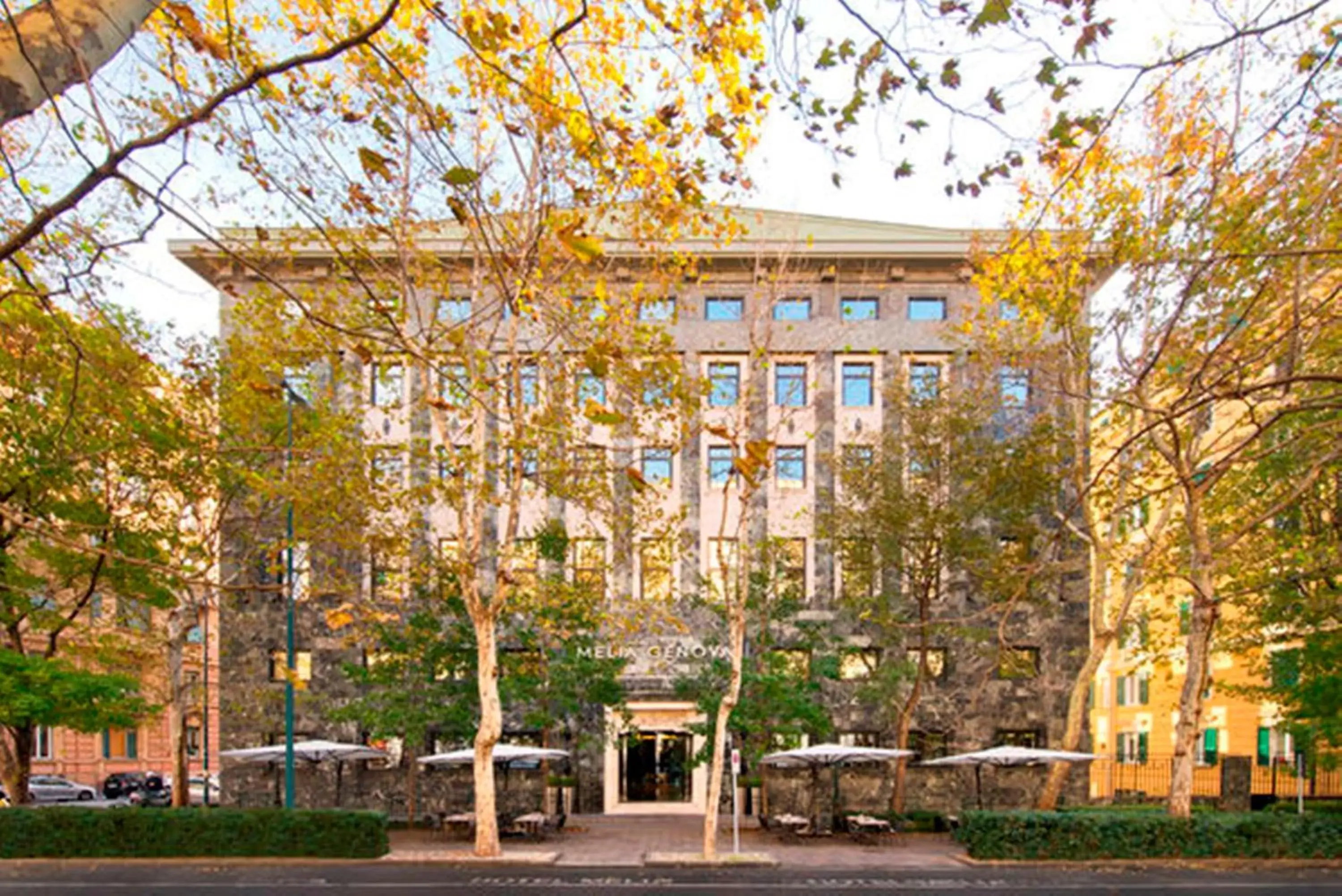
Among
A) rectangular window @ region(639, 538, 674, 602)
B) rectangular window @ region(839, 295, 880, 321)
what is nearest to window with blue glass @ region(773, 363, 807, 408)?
rectangular window @ region(839, 295, 880, 321)

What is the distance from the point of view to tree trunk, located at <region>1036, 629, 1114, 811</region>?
25.8 metres

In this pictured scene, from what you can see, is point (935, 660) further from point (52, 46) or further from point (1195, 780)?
point (52, 46)

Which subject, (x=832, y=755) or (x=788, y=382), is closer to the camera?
(x=832, y=755)

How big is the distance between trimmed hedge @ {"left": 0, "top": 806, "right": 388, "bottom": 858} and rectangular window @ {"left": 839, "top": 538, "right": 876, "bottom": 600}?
15.1 meters

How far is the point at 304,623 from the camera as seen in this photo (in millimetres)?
34594

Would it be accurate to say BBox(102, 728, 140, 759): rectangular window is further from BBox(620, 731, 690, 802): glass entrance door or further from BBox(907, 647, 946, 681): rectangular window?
BBox(907, 647, 946, 681): rectangular window

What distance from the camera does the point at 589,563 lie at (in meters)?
33.2

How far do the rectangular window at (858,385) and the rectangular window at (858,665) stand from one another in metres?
8.31

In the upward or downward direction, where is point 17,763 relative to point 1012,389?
downward

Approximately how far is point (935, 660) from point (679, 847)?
12.5 metres

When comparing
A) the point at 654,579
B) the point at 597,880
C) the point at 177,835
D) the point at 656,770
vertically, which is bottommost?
the point at 656,770

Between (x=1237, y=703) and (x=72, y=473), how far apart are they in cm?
4057

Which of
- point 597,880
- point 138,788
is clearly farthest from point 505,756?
point 138,788

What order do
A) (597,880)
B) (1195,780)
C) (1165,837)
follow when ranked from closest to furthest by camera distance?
(597,880) → (1165,837) → (1195,780)
